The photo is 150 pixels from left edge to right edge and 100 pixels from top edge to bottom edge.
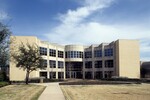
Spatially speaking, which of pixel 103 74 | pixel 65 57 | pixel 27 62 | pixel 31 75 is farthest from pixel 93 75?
pixel 27 62

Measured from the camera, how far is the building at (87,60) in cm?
7569

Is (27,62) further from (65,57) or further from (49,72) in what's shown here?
(65,57)

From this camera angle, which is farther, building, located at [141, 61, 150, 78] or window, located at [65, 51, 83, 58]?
window, located at [65, 51, 83, 58]

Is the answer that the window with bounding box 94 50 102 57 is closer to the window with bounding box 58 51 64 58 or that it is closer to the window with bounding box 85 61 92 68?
the window with bounding box 85 61 92 68

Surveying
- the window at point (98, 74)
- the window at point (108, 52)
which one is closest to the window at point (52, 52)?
the window at point (98, 74)

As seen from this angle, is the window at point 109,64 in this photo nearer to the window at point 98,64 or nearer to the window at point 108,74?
the window at point 108,74

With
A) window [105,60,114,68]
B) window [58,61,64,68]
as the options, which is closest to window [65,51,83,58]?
window [58,61,64,68]

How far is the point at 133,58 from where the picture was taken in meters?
77.1

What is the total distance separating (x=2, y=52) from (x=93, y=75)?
186 ft

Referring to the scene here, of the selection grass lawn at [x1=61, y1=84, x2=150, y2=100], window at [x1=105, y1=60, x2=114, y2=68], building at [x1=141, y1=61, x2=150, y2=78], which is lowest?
grass lawn at [x1=61, y1=84, x2=150, y2=100]

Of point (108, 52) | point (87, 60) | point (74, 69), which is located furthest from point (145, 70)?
point (74, 69)

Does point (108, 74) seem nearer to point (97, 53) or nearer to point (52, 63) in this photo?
point (97, 53)

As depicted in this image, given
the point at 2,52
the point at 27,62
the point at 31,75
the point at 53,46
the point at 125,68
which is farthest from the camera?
the point at 53,46

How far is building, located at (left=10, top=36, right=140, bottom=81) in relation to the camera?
75.7 m
